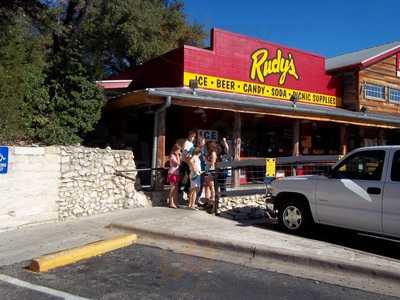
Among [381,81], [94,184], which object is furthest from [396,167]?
[381,81]

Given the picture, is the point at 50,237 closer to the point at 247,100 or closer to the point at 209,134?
the point at 247,100

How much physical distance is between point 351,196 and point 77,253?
14.5 feet

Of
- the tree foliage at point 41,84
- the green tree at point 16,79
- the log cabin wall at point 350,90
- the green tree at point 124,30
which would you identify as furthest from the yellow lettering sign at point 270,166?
the green tree at point 124,30

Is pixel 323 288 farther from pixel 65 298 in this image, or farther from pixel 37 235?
pixel 37 235

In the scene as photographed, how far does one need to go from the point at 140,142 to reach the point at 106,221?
6.67m

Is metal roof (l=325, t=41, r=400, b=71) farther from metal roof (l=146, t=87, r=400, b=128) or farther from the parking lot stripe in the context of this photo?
the parking lot stripe

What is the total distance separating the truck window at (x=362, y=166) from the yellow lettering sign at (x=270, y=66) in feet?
30.9

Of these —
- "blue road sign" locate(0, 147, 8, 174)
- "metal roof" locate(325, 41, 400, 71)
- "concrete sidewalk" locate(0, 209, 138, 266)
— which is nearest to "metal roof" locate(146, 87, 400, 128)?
"metal roof" locate(325, 41, 400, 71)

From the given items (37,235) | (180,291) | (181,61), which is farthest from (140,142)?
(180,291)

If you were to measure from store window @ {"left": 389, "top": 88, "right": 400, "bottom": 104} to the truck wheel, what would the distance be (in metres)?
16.1

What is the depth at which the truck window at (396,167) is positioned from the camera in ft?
24.7

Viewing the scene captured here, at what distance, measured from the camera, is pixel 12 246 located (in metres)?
8.03

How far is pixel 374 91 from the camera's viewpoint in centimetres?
2208

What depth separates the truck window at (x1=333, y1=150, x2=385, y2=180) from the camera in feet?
25.7
